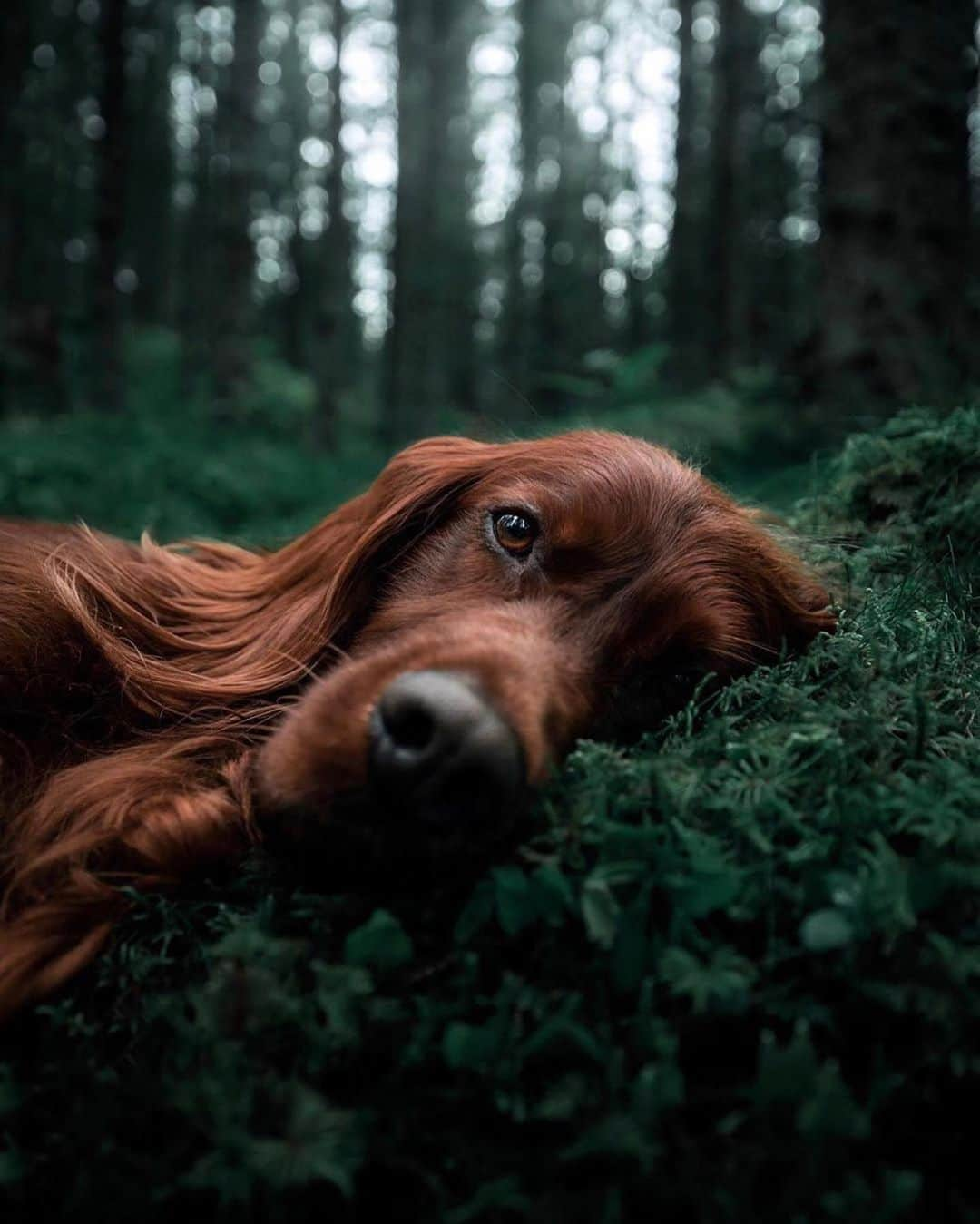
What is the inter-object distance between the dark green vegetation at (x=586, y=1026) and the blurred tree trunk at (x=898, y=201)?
12.6 ft

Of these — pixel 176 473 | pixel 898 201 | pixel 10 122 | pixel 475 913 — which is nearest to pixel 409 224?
pixel 10 122

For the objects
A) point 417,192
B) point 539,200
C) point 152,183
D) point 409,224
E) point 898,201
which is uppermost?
point 152,183

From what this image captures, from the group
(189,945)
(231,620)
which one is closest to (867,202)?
(231,620)

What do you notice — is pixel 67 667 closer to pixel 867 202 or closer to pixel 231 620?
pixel 231 620

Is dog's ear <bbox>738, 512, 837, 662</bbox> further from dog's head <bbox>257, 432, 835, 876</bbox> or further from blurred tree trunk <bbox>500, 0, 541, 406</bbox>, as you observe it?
blurred tree trunk <bbox>500, 0, 541, 406</bbox>

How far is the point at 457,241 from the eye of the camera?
2808 cm

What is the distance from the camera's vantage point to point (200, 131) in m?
26.6

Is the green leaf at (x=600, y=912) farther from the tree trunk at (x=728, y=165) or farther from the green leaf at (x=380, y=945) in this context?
the tree trunk at (x=728, y=165)

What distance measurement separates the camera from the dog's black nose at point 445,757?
1.54 m

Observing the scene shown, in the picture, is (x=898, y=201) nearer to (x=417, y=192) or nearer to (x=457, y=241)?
(x=417, y=192)

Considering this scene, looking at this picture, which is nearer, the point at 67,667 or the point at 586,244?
the point at 67,667

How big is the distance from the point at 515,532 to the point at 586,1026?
1.31 m

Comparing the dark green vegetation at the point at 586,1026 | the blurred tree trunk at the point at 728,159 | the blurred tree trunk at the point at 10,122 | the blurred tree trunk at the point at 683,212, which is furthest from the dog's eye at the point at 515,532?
the blurred tree trunk at the point at 728,159

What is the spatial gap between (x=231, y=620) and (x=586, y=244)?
3224 cm
